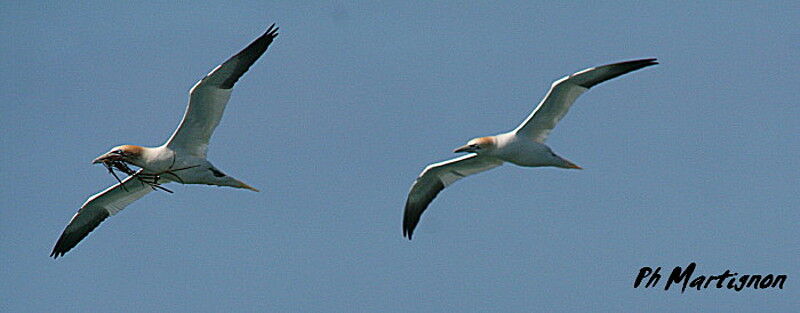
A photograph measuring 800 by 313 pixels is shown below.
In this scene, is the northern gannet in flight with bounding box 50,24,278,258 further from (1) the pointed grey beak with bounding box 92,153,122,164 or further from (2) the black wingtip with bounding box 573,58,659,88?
(2) the black wingtip with bounding box 573,58,659,88

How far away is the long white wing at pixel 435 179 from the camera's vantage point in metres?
22.8

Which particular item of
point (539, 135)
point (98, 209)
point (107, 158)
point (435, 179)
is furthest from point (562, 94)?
point (98, 209)

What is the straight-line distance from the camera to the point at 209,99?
67.9 ft

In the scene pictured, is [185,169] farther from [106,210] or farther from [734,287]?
[734,287]

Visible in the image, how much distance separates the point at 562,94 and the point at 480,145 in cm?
183

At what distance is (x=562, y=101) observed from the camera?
2105cm

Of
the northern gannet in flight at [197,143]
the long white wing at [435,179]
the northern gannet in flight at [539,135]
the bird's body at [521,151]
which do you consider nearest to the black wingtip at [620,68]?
the northern gannet in flight at [539,135]

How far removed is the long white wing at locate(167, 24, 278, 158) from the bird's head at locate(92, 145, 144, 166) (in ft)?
1.83

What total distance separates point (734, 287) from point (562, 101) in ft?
14.3

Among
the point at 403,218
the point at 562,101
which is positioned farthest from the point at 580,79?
the point at 403,218

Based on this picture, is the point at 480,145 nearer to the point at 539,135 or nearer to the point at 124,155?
the point at 539,135

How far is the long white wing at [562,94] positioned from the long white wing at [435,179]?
1.49 meters

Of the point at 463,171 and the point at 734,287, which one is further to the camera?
the point at 463,171

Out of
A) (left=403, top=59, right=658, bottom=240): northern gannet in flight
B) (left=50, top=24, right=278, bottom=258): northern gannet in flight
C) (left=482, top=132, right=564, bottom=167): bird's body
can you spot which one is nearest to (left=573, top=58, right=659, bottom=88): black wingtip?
(left=403, top=59, right=658, bottom=240): northern gannet in flight
